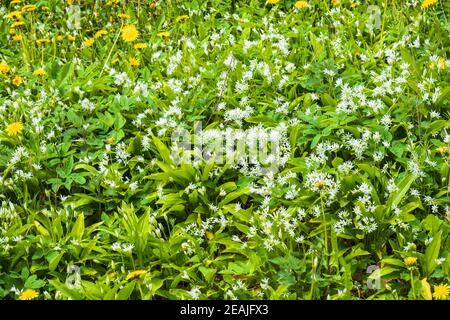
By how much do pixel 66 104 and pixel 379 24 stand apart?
2818mm

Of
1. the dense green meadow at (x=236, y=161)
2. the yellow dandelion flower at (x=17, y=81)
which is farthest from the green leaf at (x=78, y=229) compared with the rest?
the yellow dandelion flower at (x=17, y=81)

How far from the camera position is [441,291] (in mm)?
3127

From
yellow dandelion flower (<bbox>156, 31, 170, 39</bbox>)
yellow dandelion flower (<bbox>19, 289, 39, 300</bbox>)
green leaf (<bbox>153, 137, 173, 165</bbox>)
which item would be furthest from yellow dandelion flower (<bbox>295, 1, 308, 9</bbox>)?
yellow dandelion flower (<bbox>19, 289, 39, 300</bbox>)

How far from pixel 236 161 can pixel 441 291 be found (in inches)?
64.0

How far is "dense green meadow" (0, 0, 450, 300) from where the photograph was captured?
351 cm

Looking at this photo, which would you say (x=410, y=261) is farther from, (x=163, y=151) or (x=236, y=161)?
(x=163, y=151)

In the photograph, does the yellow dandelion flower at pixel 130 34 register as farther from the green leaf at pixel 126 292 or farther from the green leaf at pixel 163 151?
the green leaf at pixel 126 292

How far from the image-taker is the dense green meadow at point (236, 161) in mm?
Result: 3514

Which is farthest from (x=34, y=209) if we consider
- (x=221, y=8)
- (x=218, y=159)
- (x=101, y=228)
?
(x=221, y=8)

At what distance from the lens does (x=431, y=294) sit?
3.19 metres
